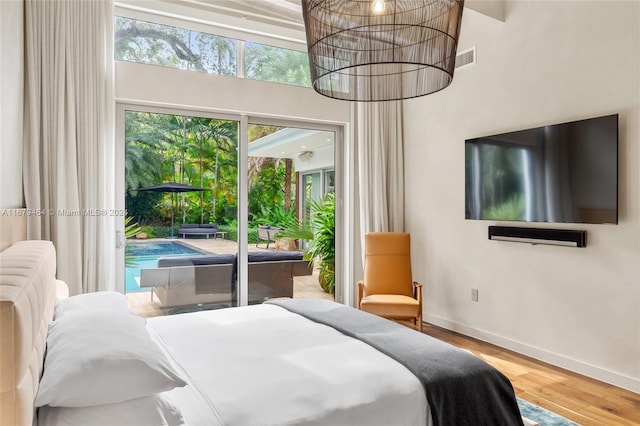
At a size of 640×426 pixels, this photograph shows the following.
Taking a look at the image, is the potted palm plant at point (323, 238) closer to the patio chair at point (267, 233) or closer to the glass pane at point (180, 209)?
the patio chair at point (267, 233)

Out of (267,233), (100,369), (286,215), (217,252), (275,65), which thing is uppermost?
(275,65)

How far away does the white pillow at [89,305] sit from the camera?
76.6 inches

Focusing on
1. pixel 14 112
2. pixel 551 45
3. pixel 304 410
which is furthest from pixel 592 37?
pixel 14 112

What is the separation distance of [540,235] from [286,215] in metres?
2.46

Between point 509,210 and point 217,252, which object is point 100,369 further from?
point 509,210

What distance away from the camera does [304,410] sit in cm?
148

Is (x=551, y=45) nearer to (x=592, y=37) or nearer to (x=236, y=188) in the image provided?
(x=592, y=37)

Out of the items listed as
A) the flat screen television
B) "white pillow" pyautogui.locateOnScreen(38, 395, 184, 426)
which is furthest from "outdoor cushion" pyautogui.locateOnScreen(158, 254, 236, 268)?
"white pillow" pyautogui.locateOnScreen(38, 395, 184, 426)

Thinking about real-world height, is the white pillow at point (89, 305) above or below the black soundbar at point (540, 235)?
below

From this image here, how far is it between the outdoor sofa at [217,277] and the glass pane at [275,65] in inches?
72.2

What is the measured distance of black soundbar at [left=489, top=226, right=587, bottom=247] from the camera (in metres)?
3.19

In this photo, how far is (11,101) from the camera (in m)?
2.62

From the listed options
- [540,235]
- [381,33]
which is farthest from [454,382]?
[540,235]

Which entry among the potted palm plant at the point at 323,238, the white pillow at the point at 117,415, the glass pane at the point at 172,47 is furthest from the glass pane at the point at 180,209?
the white pillow at the point at 117,415
